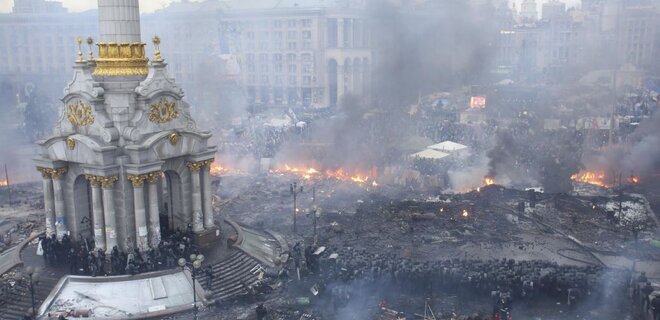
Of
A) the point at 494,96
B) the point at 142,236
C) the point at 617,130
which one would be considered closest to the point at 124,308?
the point at 142,236

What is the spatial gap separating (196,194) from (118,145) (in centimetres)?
469

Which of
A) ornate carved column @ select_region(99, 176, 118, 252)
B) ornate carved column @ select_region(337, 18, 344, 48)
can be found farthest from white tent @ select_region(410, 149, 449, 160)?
ornate carved column @ select_region(337, 18, 344, 48)

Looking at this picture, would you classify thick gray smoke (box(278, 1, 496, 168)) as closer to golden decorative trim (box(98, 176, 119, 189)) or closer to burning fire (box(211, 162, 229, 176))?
burning fire (box(211, 162, 229, 176))

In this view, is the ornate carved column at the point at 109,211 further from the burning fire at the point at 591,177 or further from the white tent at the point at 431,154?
the burning fire at the point at 591,177

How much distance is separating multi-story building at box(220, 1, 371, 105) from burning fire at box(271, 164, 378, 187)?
44904 millimetres

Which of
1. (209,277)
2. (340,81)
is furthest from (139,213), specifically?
(340,81)

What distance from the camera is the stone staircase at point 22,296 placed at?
26.6m

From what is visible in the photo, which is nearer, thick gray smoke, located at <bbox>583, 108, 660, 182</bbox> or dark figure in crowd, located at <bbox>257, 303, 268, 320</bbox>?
dark figure in crowd, located at <bbox>257, 303, 268, 320</bbox>

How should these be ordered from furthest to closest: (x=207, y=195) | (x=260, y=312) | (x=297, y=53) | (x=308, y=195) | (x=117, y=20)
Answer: (x=297, y=53) < (x=308, y=195) < (x=207, y=195) < (x=117, y=20) < (x=260, y=312)

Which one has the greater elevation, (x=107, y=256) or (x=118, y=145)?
(x=118, y=145)

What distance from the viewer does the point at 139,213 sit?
2889 cm

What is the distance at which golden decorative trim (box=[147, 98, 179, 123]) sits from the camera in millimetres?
29391

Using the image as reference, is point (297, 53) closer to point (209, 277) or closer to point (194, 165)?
point (194, 165)

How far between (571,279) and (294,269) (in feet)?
43.2
